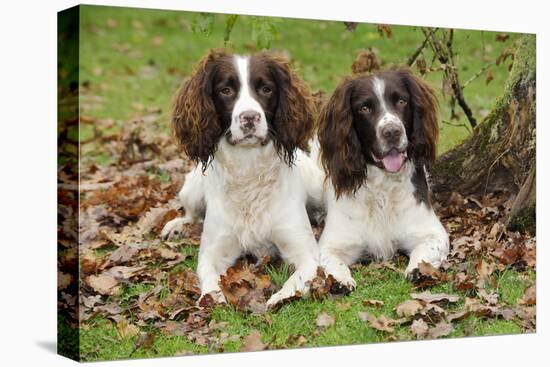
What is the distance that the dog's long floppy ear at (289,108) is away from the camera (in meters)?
5.07

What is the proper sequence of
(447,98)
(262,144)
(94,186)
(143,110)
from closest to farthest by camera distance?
(262,144) → (447,98) → (94,186) → (143,110)

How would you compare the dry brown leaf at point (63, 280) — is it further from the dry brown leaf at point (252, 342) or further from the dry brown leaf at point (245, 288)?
the dry brown leaf at point (252, 342)

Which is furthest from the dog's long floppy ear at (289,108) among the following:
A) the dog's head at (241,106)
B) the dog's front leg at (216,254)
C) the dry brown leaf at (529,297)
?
the dry brown leaf at (529,297)

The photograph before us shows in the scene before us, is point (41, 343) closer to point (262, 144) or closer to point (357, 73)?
point (262, 144)

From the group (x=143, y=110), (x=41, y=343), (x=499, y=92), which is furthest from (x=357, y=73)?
→ (x=143, y=110)

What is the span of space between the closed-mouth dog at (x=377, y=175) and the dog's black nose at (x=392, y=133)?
0.08m

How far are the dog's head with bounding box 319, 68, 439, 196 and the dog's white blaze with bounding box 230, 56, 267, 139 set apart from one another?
0.61m

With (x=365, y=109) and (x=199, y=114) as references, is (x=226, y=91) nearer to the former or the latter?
(x=199, y=114)

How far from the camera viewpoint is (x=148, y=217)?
5938 mm

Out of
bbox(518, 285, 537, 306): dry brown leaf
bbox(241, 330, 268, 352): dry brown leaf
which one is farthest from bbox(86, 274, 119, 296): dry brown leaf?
bbox(518, 285, 537, 306): dry brown leaf

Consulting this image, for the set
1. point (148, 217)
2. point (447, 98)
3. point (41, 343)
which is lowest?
point (41, 343)

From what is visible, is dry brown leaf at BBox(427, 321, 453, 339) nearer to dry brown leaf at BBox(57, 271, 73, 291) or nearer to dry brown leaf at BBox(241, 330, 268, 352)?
dry brown leaf at BBox(241, 330, 268, 352)

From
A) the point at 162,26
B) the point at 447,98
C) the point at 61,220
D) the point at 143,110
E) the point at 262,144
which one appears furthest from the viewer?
the point at 162,26

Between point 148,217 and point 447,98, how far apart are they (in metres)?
2.08
